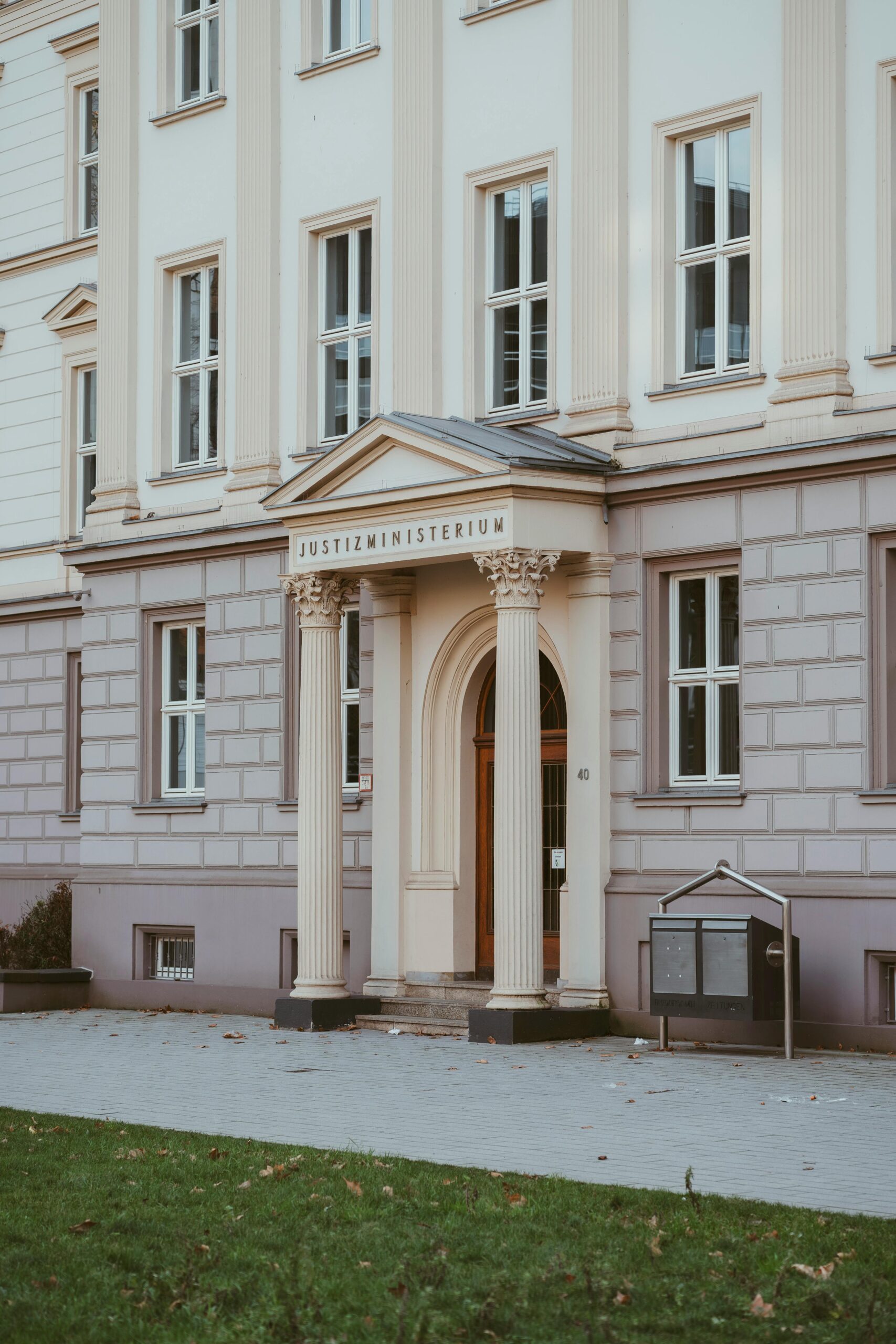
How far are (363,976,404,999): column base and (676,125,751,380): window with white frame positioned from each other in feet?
21.9

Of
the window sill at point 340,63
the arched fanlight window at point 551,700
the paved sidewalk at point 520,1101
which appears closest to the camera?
the paved sidewalk at point 520,1101

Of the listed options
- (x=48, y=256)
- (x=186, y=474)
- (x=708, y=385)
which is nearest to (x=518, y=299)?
(x=708, y=385)

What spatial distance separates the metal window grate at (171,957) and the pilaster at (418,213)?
22.3 feet

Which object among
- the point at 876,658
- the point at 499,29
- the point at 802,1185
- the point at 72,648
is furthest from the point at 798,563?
the point at 72,648

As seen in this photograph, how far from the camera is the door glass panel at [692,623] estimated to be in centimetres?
1808

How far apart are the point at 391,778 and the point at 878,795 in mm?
5651

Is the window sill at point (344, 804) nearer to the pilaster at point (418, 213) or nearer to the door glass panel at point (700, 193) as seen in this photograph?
the pilaster at point (418, 213)

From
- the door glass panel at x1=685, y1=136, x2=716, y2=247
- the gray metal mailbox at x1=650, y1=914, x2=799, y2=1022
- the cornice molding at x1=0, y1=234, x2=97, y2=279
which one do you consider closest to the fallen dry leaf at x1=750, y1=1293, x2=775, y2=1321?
the gray metal mailbox at x1=650, y1=914, x2=799, y2=1022

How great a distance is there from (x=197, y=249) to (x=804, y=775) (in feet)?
33.7

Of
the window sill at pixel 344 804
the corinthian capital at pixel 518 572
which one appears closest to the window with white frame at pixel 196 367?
the window sill at pixel 344 804

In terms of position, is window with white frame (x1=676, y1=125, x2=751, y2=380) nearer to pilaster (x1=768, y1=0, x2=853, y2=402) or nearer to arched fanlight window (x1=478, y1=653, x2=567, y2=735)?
pilaster (x1=768, y1=0, x2=853, y2=402)

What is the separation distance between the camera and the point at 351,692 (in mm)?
21219

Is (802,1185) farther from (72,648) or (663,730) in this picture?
(72,648)

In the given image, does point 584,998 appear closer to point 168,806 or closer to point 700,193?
point 168,806
